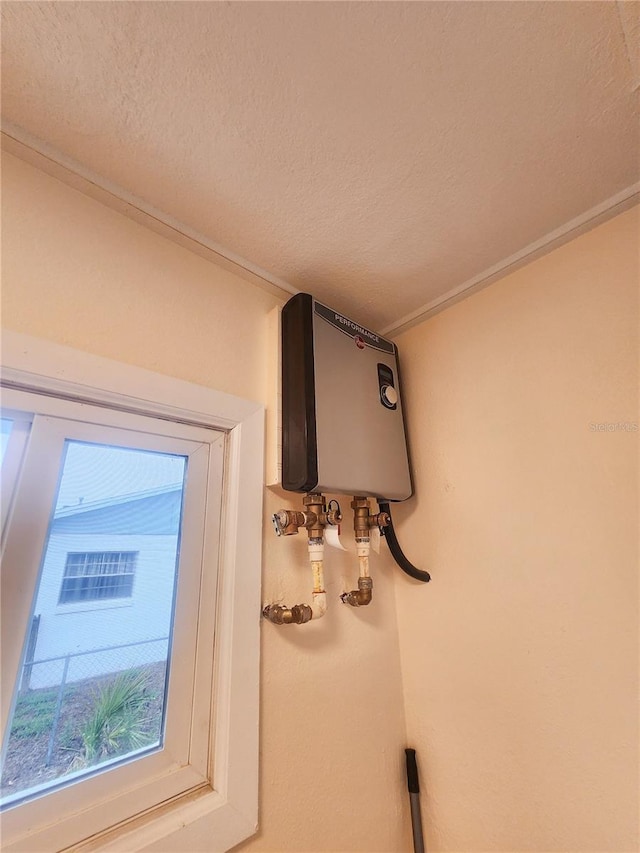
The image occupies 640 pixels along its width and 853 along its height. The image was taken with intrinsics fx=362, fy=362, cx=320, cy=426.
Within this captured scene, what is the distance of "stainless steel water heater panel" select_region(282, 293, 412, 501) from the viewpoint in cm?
87

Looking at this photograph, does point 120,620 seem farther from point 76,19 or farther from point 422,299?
point 422,299

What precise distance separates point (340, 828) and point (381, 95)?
57.5 inches

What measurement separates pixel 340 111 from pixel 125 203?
1.61 ft

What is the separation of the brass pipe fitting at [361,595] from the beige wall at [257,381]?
0.04 m

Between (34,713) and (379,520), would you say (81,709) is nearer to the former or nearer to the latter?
(34,713)

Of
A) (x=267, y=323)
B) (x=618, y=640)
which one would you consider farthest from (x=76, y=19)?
(x=618, y=640)

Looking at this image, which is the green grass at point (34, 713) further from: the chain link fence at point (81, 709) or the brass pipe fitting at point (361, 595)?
the brass pipe fitting at point (361, 595)

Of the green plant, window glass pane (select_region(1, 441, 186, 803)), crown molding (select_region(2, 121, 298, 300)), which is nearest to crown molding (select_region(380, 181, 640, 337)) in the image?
crown molding (select_region(2, 121, 298, 300))

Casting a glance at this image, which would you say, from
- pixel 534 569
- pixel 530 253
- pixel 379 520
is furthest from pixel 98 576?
pixel 530 253

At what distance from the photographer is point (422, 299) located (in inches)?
44.7

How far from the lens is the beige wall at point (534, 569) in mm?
718

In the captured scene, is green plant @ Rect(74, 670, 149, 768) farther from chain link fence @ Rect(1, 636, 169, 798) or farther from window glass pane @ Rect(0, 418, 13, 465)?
window glass pane @ Rect(0, 418, 13, 465)

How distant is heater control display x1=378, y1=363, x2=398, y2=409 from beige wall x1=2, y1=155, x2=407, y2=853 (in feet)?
1.15

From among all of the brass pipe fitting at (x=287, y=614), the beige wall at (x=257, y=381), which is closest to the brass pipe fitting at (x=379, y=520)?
the beige wall at (x=257, y=381)
